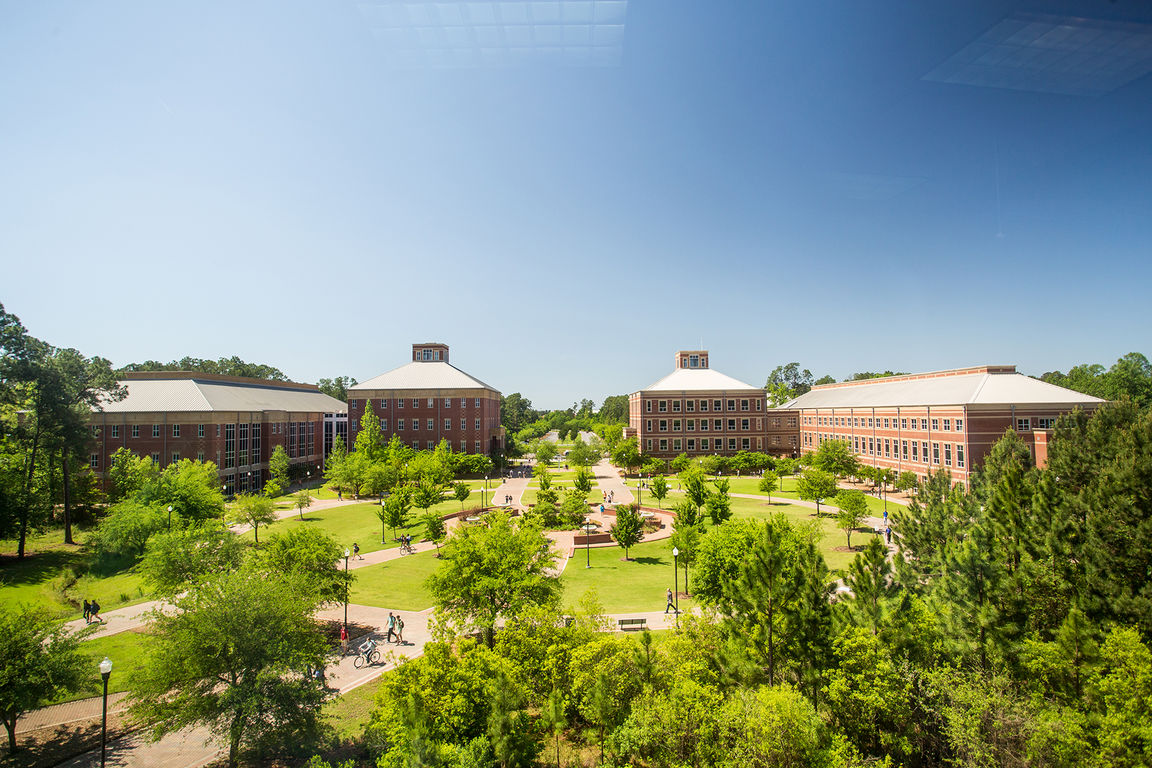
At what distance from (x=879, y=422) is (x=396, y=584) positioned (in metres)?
58.6

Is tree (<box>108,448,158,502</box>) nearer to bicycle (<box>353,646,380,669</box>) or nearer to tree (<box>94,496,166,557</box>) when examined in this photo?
tree (<box>94,496,166,557</box>)

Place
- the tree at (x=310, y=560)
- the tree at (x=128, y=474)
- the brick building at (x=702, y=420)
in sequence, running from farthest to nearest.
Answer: the brick building at (x=702, y=420) → the tree at (x=128, y=474) → the tree at (x=310, y=560)

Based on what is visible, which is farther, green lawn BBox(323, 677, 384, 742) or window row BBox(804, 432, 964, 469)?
window row BBox(804, 432, 964, 469)

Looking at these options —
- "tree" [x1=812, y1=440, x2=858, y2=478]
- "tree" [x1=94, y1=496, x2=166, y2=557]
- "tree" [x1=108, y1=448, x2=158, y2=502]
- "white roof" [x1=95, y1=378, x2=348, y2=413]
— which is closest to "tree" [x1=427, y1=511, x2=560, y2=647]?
"tree" [x1=94, y1=496, x2=166, y2=557]

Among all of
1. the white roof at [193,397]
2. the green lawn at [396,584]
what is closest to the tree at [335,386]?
the white roof at [193,397]

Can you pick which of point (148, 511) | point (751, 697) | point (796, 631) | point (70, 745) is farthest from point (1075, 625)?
point (148, 511)

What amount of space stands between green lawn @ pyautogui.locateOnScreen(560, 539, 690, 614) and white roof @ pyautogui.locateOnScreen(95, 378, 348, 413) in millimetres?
45614

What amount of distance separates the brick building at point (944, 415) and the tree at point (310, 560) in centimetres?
4455

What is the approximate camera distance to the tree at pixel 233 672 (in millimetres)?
13109

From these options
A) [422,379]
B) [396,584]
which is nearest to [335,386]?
[422,379]

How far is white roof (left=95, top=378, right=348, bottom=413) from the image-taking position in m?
52.2

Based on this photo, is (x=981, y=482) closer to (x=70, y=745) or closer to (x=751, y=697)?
(x=751, y=697)

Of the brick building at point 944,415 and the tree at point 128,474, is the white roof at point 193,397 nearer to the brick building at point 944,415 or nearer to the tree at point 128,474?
the tree at point 128,474

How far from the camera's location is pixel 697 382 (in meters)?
74.0
